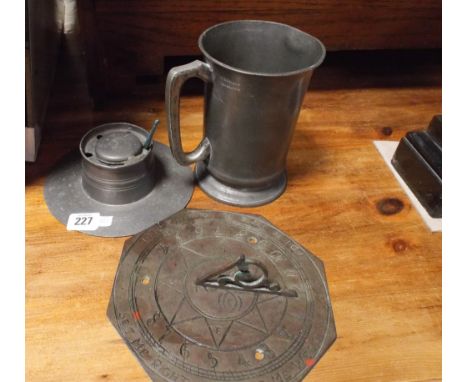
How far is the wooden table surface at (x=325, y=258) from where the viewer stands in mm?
542

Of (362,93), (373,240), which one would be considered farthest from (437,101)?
(373,240)

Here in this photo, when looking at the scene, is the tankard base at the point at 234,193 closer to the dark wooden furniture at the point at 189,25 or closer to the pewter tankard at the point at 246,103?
the pewter tankard at the point at 246,103

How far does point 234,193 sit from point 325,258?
179 mm

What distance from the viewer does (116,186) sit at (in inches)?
26.6

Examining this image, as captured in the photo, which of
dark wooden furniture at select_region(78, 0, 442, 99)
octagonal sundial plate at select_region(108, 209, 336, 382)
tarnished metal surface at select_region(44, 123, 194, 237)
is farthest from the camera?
dark wooden furniture at select_region(78, 0, 442, 99)

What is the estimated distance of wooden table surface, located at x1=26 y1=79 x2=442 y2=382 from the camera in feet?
1.78

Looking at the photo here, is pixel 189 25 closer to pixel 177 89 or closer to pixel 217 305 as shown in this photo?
pixel 177 89

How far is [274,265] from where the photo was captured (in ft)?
2.09

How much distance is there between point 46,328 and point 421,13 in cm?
93

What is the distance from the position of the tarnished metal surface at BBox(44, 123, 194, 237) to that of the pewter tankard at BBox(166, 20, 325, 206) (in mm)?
58

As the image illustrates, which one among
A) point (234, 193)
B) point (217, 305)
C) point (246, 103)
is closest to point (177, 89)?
point (246, 103)

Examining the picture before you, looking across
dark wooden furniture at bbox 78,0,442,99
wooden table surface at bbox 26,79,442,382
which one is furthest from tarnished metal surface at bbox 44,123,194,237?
dark wooden furniture at bbox 78,0,442,99

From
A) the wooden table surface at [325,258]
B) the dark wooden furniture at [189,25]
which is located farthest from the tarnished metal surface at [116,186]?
the dark wooden furniture at [189,25]

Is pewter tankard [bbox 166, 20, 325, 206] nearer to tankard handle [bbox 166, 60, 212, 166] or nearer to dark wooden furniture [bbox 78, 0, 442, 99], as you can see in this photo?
tankard handle [bbox 166, 60, 212, 166]
